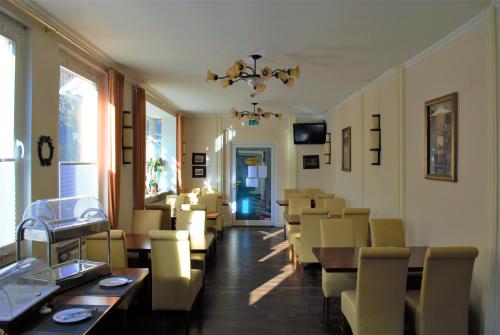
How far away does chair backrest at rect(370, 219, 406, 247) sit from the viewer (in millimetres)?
4059

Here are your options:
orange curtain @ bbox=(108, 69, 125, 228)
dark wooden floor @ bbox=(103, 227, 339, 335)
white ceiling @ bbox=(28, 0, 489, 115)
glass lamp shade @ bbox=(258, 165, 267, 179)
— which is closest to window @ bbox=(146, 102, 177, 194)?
glass lamp shade @ bbox=(258, 165, 267, 179)

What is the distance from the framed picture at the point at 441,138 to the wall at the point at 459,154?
66 millimetres

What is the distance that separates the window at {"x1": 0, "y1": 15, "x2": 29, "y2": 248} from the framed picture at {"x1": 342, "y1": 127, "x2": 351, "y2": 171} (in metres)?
5.57

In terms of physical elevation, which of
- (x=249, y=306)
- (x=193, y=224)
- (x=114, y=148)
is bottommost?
(x=249, y=306)

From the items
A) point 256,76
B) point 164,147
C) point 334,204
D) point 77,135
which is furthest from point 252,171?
point 77,135

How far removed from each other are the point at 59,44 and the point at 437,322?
4.14 m

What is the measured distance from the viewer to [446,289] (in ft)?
8.79

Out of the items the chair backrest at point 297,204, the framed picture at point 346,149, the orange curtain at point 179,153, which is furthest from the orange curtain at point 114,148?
the framed picture at point 346,149

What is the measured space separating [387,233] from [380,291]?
1.48 meters

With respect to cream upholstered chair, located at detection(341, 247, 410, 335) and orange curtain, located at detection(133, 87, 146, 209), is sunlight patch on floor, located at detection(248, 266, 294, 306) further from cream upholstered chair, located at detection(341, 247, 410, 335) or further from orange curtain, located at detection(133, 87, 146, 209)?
orange curtain, located at detection(133, 87, 146, 209)

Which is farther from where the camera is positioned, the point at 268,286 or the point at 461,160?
the point at 268,286

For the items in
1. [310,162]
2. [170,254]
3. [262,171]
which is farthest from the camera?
[262,171]

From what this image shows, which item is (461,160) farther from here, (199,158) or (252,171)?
(199,158)

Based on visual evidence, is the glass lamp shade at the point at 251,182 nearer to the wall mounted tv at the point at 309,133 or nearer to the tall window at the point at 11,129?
the wall mounted tv at the point at 309,133
